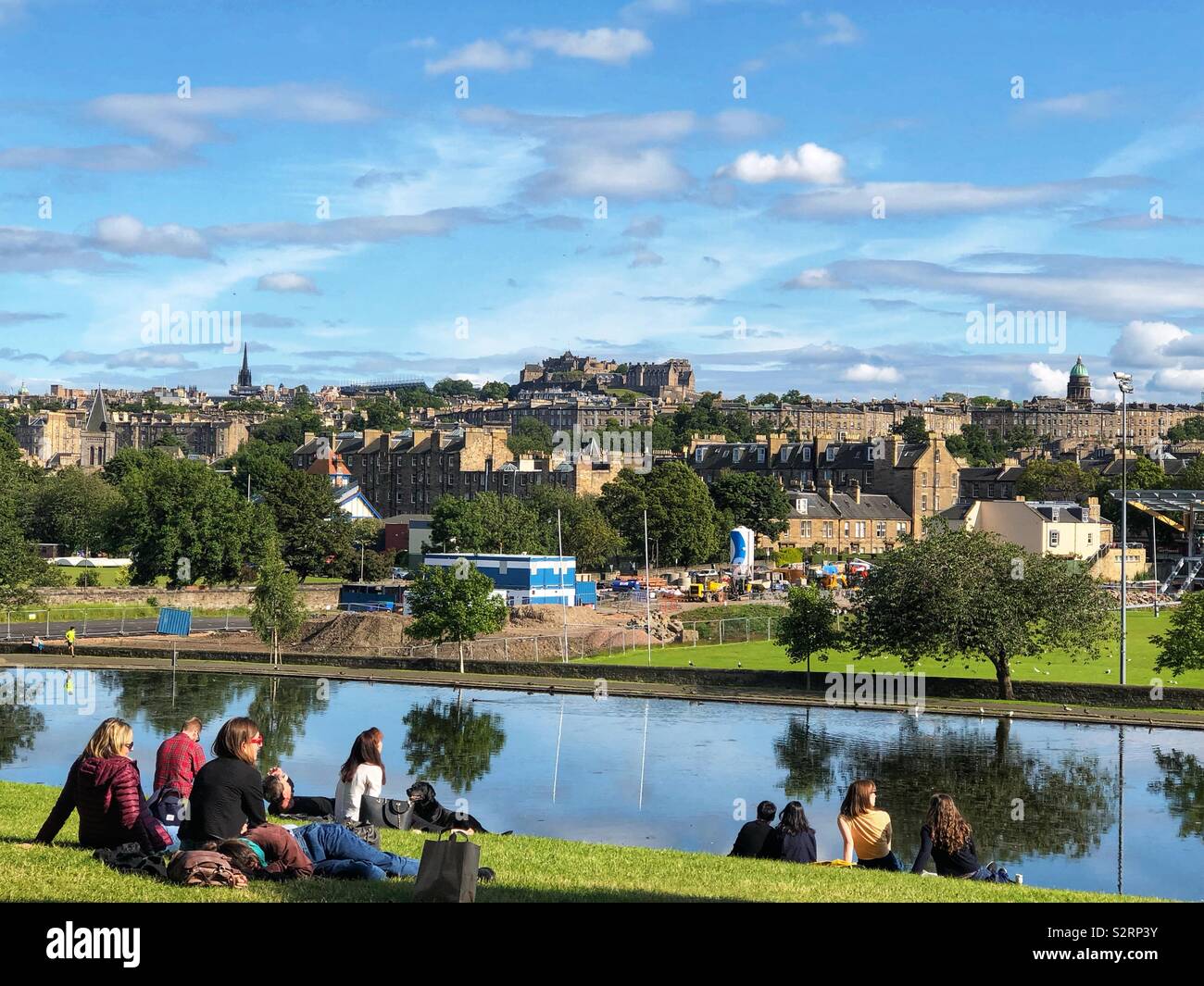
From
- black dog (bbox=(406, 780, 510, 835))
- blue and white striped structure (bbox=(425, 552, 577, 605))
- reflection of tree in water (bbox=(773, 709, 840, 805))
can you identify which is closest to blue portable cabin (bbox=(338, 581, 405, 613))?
blue and white striped structure (bbox=(425, 552, 577, 605))

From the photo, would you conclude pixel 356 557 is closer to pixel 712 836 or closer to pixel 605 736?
pixel 605 736

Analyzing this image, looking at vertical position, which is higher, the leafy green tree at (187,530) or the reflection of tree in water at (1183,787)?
the leafy green tree at (187,530)

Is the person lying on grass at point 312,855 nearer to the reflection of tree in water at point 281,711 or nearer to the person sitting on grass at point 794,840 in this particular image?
the person sitting on grass at point 794,840

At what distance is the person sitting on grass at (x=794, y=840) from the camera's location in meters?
15.9

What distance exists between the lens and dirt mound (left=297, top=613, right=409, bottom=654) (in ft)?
201

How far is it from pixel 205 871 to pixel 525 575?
59.7 m

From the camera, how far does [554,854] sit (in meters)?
15.8

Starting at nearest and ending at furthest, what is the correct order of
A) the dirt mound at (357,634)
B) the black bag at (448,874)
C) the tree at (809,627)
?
the black bag at (448,874), the tree at (809,627), the dirt mound at (357,634)

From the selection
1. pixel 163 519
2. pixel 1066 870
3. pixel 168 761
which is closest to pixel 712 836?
pixel 1066 870

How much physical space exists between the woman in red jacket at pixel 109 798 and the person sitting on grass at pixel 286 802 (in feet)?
6.32

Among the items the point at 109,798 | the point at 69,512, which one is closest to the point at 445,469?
the point at 69,512

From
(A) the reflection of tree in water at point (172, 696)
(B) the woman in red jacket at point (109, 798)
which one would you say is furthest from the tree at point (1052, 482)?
(B) the woman in red jacket at point (109, 798)

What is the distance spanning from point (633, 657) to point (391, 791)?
29.1 metres
